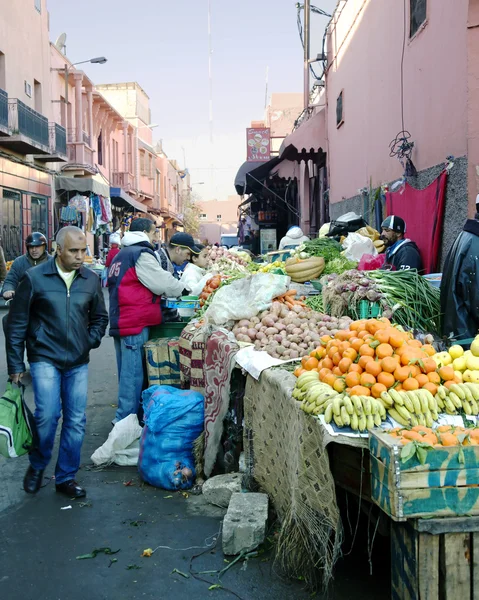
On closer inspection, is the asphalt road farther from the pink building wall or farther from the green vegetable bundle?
the pink building wall

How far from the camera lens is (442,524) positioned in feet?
9.30

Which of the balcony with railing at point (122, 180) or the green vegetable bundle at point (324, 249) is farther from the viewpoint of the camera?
the balcony with railing at point (122, 180)

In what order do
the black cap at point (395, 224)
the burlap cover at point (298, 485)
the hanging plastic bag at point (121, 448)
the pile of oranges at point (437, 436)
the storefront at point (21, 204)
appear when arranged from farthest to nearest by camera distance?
the storefront at point (21, 204) < the black cap at point (395, 224) < the hanging plastic bag at point (121, 448) < the burlap cover at point (298, 485) < the pile of oranges at point (437, 436)

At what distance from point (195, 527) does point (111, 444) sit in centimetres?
159

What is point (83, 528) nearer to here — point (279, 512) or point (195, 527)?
point (195, 527)

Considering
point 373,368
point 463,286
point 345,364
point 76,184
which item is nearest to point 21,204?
point 76,184

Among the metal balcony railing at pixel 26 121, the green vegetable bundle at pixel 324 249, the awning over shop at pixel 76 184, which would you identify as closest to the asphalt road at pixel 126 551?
the green vegetable bundle at pixel 324 249

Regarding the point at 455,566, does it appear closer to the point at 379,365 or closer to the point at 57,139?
the point at 379,365

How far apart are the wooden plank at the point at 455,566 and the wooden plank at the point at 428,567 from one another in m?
0.03

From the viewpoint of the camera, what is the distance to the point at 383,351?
375 centimetres

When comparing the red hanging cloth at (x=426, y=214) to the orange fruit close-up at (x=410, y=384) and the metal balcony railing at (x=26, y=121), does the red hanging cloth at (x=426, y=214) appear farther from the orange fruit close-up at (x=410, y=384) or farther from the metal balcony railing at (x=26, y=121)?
the metal balcony railing at (x=26, y=121)

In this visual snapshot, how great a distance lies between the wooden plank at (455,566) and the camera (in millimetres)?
2828

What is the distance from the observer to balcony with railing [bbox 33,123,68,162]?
2542 centimetres

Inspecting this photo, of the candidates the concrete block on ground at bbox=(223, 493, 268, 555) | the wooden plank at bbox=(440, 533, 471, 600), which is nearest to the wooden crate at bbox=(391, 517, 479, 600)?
the wooden plank at bbox=(440, 533, 471, 600)
